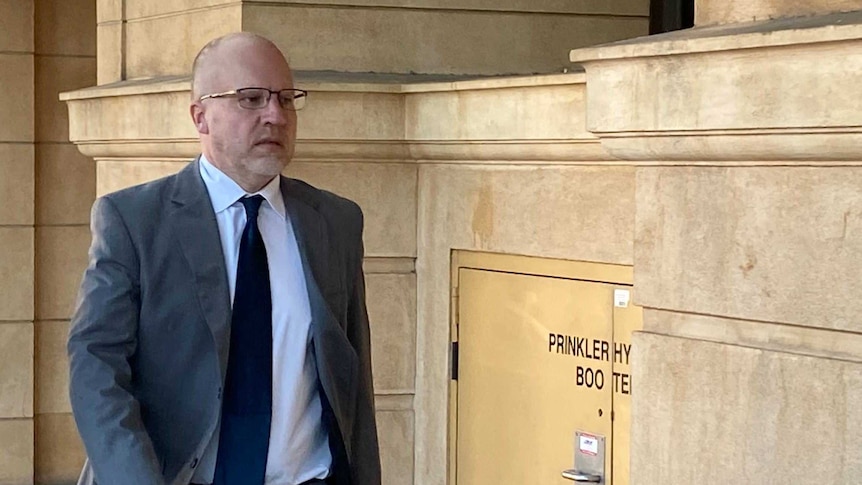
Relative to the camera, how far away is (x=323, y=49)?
6.64 meters

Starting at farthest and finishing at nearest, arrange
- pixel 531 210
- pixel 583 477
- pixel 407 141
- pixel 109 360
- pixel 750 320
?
1. pixel 407 141
2. pixel 531 210
3. pixel 583 477
4. pixel 750 320
5. pixel 109 360

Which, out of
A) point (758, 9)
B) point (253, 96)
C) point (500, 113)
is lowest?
point (253, 96)

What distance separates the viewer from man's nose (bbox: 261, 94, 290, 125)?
3387mm

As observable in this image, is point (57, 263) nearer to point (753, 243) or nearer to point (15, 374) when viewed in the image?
point (15, 374)

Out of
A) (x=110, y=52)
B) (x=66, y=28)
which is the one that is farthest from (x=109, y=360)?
(x=66, y=28)

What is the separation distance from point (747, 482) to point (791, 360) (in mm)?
A: 351

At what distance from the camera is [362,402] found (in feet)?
11.9

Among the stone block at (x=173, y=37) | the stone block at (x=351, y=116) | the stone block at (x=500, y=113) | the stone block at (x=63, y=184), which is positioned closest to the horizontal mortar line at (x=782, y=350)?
the stone block at (x=500, y=113)

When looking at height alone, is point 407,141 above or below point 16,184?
above

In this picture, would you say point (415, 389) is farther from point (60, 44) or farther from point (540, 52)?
point (60, 44)

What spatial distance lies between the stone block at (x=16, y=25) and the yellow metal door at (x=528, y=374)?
6001 mm

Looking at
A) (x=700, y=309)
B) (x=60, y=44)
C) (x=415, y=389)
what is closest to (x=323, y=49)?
(x=415, y=389)

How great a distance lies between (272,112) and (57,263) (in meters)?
8.26

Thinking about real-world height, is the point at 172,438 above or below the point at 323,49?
below
